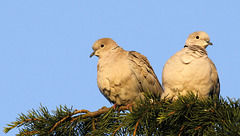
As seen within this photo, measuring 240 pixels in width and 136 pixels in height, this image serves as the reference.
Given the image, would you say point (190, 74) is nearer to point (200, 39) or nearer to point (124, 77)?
point (200, 39)

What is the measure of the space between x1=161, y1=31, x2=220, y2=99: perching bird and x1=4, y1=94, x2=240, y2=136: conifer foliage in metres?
1.28

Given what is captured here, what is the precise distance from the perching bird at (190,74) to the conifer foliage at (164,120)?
128 cm

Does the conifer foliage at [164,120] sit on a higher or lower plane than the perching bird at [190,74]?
lower

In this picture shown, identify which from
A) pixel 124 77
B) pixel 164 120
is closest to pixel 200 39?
pixel 124 77

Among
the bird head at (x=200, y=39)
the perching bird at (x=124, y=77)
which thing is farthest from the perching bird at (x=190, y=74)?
the perching bird at (x=124, y=77)

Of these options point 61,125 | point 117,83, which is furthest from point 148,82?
point 61,125

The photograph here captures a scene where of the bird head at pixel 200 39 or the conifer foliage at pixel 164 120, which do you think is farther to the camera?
the bird head at pixel 200 39

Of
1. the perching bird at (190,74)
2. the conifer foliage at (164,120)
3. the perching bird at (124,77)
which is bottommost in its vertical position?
the conifer foliage at (164,120)

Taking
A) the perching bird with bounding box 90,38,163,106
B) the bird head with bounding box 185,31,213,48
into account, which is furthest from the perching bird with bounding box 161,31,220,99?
the perching bird with bounding box 90,38,163,106

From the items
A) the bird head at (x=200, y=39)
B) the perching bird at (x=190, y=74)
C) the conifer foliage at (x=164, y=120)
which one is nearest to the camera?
the conifer foliage at (x=164, y=120)

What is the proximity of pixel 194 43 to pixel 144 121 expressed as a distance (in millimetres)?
3053

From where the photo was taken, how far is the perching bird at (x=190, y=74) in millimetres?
5922

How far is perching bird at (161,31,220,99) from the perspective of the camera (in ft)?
19.4

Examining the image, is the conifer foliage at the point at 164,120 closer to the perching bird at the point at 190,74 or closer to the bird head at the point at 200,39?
the perching bird at the point at 190,74
